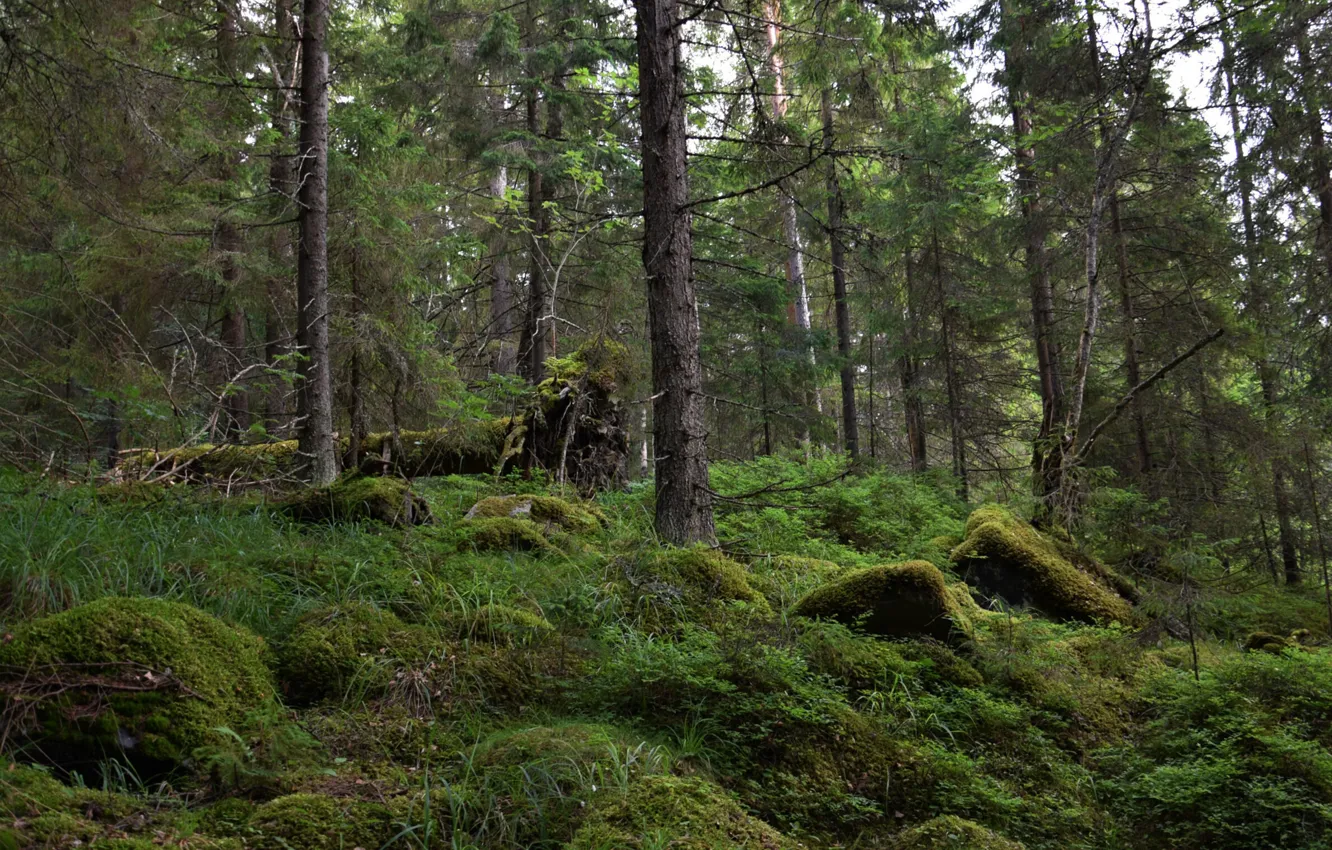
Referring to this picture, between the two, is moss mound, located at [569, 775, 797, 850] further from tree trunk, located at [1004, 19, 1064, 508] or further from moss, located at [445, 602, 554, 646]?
tree trunk, located at [1004, 19, 1064, 508]

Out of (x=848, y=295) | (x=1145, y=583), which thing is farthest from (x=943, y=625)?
(x=848, y=295)

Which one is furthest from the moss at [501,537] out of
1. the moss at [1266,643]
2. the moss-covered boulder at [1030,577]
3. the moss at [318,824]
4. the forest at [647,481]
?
the moss at [1266,643]

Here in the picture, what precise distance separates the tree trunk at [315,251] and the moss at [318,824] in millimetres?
7281

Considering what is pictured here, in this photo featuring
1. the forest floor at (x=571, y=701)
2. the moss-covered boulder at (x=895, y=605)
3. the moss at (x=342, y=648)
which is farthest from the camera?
the moss-covered boulder at (x=895, y=605)

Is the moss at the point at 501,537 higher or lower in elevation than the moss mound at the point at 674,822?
higher

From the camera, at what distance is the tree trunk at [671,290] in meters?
6.12

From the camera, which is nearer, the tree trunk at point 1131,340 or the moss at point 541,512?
the moss at point 541,512

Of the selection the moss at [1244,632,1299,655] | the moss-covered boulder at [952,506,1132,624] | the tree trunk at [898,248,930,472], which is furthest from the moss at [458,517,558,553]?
the tree trunk at [898,248,930,472]

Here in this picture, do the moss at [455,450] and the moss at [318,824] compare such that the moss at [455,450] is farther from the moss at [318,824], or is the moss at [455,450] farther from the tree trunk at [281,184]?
the moss at [318,824]

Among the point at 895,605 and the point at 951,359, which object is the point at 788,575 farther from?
the point at 951,359

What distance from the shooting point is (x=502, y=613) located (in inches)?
174

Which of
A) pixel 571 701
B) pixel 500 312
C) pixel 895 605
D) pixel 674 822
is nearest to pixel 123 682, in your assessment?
pixel 571 701

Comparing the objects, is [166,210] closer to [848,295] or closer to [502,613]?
[502,613]

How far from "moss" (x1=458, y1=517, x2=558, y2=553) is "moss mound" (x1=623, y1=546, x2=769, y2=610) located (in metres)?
0.95
